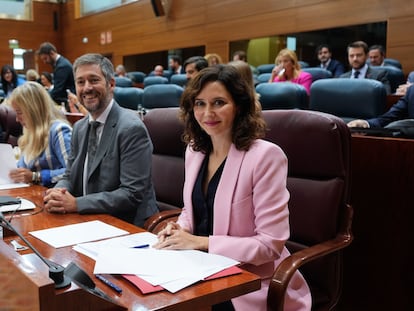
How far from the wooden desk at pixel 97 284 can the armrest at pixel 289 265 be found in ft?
0.69

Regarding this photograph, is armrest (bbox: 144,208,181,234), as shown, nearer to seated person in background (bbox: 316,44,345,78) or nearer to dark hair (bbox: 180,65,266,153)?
dark hair (bbox: 180,65,266,153)

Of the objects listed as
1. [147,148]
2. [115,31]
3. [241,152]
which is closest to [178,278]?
[241,152]

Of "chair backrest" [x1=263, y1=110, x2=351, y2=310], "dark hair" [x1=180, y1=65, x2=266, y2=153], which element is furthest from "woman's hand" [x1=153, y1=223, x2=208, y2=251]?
"chair backrest" [x1=263, y1=110, x2=351, y2=310]

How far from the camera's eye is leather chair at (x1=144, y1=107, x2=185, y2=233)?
2.24 metres

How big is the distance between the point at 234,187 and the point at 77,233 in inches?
20.2

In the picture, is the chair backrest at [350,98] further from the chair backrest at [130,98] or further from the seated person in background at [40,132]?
the chair backrest at [130,98]

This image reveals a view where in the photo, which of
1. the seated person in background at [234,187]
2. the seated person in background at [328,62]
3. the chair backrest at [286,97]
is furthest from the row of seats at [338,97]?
the seated person in background at [328,62]

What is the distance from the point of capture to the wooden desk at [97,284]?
74 centimetres

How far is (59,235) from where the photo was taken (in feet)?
4.72

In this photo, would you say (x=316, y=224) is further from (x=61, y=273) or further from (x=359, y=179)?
(x=61, y=273)

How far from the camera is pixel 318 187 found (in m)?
1.63

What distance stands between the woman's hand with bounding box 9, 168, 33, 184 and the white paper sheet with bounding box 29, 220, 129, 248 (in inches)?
33.2

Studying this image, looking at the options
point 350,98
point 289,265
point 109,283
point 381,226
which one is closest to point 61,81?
point 350,98

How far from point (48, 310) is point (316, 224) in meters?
1.11
